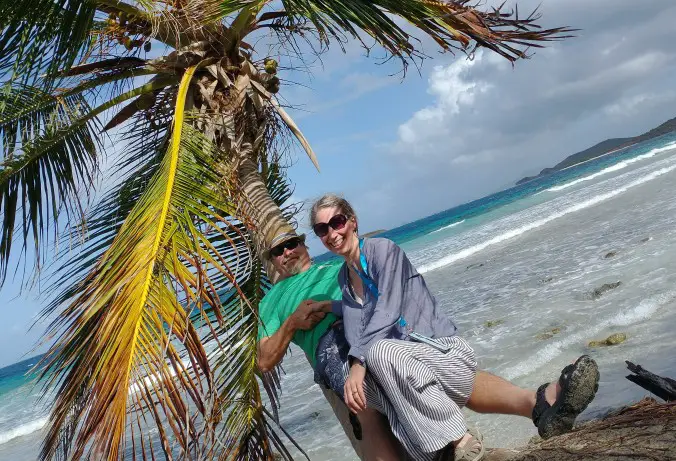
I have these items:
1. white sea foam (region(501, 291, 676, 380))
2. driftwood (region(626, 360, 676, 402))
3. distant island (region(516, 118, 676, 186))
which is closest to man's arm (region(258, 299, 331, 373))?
driftwood (region(626, 360, 676, 402))

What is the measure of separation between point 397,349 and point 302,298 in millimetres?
843

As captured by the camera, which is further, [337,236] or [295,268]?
[295,268]

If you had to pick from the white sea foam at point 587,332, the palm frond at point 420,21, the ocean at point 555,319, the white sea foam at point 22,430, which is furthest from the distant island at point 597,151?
the palm frond at point 420,21

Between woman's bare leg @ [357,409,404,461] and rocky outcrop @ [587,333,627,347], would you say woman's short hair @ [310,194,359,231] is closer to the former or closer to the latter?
woman's bare leg @ [357,409,404,461]

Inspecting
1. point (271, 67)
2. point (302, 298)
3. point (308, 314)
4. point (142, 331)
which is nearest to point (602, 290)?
point (271, 67)

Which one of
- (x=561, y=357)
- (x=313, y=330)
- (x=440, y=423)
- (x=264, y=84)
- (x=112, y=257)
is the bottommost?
(x=561, y=357)

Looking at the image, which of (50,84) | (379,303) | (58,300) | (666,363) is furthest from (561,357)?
(50,84)

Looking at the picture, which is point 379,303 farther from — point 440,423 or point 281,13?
point 281,13

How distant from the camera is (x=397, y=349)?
3064 millimetres

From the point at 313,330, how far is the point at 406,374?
81cm

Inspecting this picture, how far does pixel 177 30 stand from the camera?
4.31 m

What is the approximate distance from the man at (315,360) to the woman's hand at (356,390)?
148mm

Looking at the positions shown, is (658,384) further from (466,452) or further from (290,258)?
(290,258)

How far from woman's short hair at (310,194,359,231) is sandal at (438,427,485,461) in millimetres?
1219
